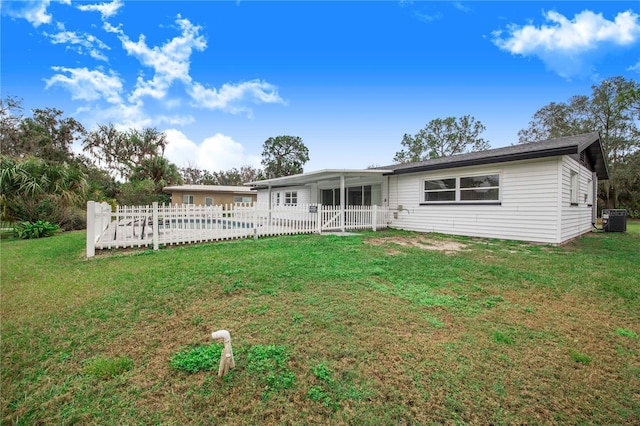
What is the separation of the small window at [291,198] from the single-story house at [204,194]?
811 cm

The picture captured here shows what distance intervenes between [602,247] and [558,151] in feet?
10.7

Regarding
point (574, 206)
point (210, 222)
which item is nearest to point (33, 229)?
point (210, 222)

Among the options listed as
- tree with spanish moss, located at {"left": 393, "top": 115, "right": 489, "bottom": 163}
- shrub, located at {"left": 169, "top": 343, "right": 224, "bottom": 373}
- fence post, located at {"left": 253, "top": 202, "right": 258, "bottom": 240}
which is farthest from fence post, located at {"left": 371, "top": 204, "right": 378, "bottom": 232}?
tree with spanish moss, located at {"left": 393, "top": 115, "right": 489, "bottom": 163}

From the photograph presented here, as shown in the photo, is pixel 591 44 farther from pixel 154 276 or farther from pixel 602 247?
pixel 154 276

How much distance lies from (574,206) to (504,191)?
3199 mm

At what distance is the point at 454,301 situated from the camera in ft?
12.5

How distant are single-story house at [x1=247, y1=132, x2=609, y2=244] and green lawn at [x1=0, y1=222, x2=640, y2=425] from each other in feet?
11.6

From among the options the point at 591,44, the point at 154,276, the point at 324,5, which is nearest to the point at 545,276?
the point at 154,276

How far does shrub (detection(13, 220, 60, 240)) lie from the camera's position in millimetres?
9211

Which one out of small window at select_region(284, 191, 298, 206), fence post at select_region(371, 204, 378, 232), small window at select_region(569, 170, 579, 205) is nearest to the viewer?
small window at select_region(569, 170, 579, 205)

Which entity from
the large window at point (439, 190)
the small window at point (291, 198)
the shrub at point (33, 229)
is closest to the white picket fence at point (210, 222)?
the large window at point (439, 190)

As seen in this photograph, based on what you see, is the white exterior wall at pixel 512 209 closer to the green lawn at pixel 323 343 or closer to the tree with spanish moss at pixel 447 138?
the green lawn at pixel 323 343

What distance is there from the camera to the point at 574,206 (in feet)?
32.7

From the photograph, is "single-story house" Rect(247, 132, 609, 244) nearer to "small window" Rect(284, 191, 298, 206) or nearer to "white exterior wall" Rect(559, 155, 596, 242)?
"white exterior wall" Rect(559, 155, 596, 242)
